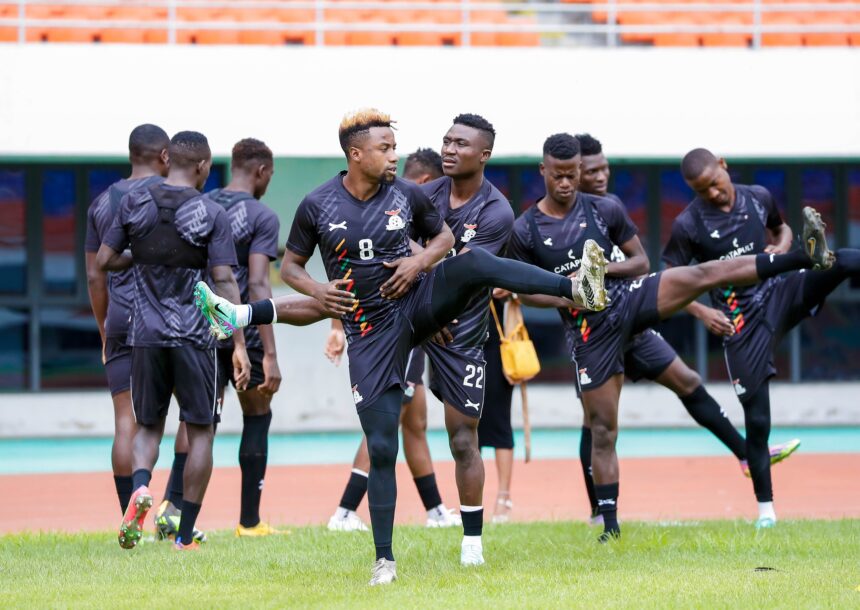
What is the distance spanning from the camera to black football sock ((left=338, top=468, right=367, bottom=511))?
9562 mm

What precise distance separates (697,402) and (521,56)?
769cm

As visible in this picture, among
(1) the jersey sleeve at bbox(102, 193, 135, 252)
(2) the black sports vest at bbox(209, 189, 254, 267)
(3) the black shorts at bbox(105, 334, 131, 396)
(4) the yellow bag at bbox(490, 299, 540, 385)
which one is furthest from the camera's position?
(4) the yellow bag at bbox(490, 299, 540, 385)

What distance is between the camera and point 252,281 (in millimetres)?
8969

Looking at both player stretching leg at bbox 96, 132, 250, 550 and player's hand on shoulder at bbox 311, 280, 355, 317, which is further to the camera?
player stretching leg at bbox 96, 132, 250, 550

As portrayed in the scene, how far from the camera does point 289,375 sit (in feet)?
58.2

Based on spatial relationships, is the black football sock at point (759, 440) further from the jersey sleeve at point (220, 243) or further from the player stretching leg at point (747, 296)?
the jersey sleeve at point (220, 243)

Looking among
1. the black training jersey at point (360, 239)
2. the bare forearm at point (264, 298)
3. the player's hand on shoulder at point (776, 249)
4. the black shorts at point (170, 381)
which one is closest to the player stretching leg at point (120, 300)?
the black shorts at point (170, 381)

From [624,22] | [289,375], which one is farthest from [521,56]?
[289,375]

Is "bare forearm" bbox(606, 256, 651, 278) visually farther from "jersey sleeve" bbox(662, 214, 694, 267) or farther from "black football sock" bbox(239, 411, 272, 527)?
"black football sock" bbox(239, 411, 272, 527)

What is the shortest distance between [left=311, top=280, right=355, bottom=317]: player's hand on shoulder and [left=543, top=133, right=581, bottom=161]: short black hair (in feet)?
6.97

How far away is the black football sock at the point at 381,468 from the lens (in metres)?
6.83

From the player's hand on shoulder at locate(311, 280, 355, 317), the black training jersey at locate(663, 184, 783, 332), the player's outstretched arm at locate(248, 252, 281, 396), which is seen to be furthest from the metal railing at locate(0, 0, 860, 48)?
the player's hand on shoulder at locate(311, 280, 355, 317)

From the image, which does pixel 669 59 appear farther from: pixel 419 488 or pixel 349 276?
pixel 349 276

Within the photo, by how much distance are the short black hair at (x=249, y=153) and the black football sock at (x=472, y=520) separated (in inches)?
129
